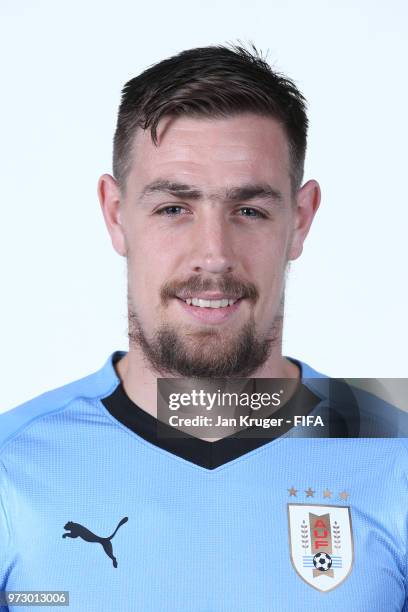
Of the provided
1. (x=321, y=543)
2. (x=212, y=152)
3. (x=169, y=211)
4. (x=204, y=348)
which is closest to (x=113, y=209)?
(x=169, y=211)

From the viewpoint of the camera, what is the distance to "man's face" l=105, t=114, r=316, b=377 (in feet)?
8.32

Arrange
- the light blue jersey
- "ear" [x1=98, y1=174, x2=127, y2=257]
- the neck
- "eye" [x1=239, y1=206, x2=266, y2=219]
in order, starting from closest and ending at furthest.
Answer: the light blue jersey
"eye" [x1=239, y1=206, x2=266, y2=219]
the neck
"ear" [x1=98, y1=174, x2=127, y2=257]

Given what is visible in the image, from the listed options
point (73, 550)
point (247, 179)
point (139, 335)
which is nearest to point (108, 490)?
point (73, 550)

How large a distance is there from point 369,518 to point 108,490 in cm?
67

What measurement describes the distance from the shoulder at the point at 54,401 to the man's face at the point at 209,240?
0.16 meters

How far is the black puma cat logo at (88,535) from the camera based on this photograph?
251 cm

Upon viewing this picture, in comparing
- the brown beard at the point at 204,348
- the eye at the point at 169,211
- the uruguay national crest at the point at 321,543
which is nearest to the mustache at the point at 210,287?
the brown beard at the point at 204,348

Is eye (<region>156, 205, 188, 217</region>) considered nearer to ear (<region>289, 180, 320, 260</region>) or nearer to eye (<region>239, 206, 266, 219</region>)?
eye (<region>239, 206, 266, 219</region>)

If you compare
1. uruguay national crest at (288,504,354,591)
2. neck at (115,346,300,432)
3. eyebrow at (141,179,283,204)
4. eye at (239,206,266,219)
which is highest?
eyebrow at (141,179,283,204)

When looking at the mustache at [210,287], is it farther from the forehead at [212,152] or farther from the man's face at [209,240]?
the forehead at [212,152]

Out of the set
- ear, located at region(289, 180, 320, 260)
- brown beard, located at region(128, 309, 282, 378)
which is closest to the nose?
brown beard, located at region(128, 309, 282, 378)

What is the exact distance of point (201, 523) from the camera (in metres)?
2.50

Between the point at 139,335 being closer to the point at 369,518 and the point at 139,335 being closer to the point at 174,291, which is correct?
the point at 174,291

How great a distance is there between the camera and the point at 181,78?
2.65 metres
